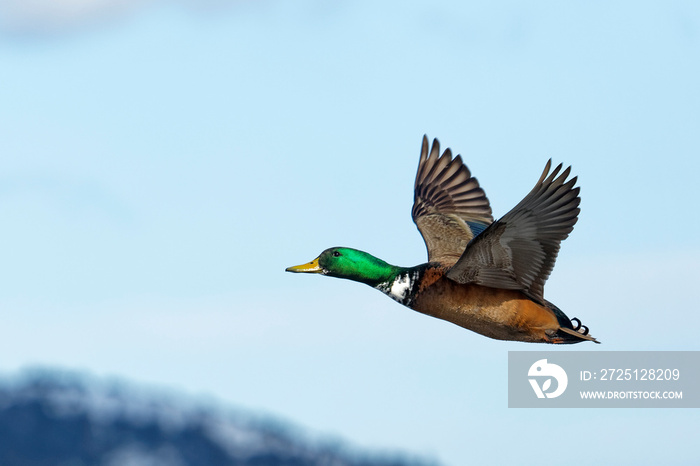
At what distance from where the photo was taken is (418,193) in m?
17.8

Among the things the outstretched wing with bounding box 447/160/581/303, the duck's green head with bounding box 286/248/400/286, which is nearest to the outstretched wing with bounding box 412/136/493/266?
the duck's green head with bounding box 286/248/400/286

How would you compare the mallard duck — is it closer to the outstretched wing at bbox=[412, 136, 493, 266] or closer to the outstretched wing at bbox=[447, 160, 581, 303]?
the outstretched wing at bbox=[447, 160, 581, 303]

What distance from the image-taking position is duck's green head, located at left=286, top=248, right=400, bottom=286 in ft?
46.7

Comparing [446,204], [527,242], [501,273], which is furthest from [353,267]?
[446,204]

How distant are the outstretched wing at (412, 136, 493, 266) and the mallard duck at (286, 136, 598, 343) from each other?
966mm

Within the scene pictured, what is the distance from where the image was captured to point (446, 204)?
690 inches

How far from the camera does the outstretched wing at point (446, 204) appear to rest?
16.4 meters

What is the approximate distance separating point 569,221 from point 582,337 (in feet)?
5.37

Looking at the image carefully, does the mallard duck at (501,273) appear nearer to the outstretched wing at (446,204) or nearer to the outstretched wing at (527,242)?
the outstretched wing at (527,242)

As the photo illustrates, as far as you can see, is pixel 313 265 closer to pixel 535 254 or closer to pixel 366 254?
pixel 366 254

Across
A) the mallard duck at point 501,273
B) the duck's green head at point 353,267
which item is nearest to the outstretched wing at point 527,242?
the mallard duck at point 501,273

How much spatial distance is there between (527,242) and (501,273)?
0.51 meters

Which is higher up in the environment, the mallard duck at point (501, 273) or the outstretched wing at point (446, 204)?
the outstretched wing at point (446, 204)

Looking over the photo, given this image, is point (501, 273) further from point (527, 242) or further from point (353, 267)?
point (353, 267)
